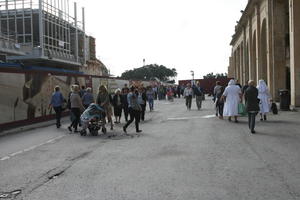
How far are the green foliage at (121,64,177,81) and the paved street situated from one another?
125m

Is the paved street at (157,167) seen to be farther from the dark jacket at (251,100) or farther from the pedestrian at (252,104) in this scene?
the dark jacket at (251,100)

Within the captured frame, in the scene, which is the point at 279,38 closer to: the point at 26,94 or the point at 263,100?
the point at 263,100

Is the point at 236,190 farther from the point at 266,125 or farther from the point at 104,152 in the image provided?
the point at 266,125

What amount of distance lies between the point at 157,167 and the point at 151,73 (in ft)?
440

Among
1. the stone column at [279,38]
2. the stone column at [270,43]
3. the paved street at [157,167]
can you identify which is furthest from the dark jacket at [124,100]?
the stone column at [270,43]

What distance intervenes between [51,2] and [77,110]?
121 feet

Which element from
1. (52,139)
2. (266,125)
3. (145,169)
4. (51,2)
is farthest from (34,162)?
(51,2)

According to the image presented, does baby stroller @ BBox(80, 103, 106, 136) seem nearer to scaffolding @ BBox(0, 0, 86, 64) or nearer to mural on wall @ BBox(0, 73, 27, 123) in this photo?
mural on wall @ BBox(0, 73, 27, 123)

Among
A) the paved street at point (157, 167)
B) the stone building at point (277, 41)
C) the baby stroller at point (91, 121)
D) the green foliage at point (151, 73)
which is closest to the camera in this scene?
the paved street at point (157, 167)

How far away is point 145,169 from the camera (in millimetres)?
7395

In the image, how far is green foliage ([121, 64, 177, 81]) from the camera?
13691 centimetres

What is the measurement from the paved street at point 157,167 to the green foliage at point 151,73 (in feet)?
409

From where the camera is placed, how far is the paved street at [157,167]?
5.79m

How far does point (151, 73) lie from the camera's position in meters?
141
